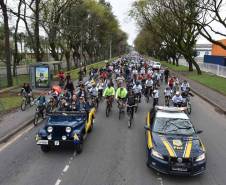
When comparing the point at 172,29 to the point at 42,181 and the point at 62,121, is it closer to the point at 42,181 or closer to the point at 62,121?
the point at 62,121

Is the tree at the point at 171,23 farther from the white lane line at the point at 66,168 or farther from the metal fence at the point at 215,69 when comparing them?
the white lane line at the point at 66,168

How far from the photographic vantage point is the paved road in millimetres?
9609

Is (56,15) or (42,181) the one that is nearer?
(42,181)

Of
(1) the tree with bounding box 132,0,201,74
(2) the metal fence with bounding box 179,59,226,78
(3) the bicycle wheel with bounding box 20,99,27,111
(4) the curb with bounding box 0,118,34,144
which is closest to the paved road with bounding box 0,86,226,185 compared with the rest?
(4) the curb with bounding box 0,118,34,144

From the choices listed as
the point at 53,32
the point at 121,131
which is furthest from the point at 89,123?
the point at 53,32

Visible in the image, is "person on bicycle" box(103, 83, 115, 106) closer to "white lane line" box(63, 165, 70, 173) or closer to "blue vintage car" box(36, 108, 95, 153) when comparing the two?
"blue vintage car" box(36, 108, 95, 153)

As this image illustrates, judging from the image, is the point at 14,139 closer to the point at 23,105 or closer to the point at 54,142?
the point at 54,142

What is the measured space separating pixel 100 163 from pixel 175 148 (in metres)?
2.39

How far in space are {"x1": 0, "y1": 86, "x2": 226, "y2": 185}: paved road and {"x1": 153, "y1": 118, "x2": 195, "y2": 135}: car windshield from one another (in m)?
1.05

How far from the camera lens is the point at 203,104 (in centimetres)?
2416

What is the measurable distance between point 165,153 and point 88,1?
5818 centimetres

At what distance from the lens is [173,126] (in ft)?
38.6

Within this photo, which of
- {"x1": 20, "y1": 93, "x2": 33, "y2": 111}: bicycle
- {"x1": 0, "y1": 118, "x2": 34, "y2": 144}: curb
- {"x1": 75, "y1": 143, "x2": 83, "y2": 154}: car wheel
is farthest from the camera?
{"x1": 20, "y1": 93, "x2": 33, "y2": 111}: bicycle

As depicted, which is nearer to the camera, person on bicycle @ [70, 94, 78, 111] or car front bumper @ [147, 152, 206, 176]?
car front bumper @ [147, 152, 206, 176]
